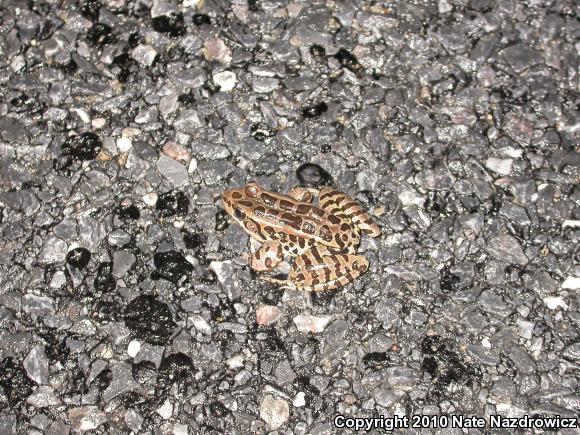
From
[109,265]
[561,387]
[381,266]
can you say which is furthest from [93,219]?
[561,387]

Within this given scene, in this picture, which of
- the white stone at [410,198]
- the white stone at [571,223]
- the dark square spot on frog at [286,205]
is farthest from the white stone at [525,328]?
the dark square spot on frog at [286,205]

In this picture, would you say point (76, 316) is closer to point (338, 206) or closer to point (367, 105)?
point (338, 206)

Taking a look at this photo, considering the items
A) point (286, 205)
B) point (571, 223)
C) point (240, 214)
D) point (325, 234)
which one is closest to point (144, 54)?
point (240, 214)

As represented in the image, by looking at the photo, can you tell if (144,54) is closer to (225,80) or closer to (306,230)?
(225,80)

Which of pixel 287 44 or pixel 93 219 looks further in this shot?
pixel 287 44

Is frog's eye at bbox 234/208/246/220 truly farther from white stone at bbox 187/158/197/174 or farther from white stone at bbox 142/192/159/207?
white stone at bbox 142/192/159/207

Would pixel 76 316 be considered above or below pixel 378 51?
below

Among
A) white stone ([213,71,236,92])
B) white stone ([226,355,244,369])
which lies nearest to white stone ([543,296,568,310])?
white stone ([226,355,244,369])

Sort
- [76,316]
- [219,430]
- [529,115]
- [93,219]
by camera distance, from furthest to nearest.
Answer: [529,115], [93,219], [76,316], [219,430]
